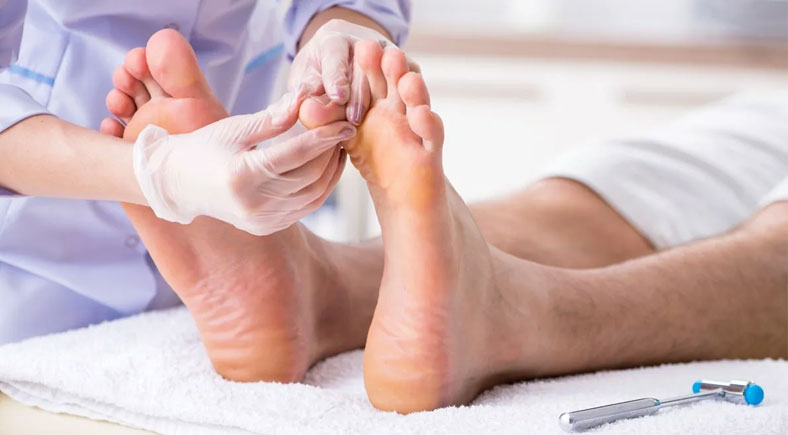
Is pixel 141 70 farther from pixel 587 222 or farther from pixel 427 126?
pixel 587 222

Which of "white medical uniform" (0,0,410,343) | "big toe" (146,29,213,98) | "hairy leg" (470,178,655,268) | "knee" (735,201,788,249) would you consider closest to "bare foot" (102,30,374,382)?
"big toe" (146,29,213,98)

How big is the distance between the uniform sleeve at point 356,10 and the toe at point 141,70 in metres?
0.31

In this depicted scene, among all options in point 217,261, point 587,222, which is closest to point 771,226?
point 587,222

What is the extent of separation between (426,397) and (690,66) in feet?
8.00

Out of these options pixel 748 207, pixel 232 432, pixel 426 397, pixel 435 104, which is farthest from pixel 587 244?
pixel 435 104

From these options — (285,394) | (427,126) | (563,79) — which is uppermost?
(427,126)

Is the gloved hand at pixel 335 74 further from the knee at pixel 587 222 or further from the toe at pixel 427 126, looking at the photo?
the knee at pixel 587 222

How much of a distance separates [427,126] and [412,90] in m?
0.03

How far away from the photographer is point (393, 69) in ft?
2.39

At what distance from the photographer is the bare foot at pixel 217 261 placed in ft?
2.52

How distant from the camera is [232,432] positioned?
2.43 feet

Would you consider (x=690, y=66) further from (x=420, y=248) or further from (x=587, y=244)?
(x=420, y=248)

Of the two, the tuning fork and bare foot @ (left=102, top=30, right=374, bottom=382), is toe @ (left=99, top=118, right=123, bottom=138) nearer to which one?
bare foot @ (left=102, top=30, right=374, bottom=382)

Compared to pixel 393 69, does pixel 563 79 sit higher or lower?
lower
